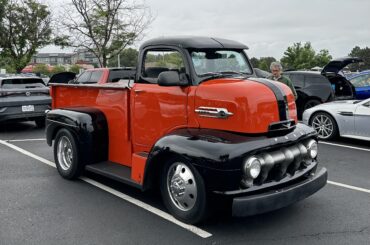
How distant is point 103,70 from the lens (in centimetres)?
1152

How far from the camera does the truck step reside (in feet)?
16.3

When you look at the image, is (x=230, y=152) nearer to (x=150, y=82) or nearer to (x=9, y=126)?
(x=150, y=82)

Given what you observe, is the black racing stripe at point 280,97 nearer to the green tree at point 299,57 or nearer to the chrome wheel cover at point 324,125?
the chrome wheel cover at point 324,125

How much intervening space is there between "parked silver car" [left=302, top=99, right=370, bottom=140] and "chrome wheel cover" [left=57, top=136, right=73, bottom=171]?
19.2 feet

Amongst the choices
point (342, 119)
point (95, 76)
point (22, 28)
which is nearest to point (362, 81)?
point (342, 119)

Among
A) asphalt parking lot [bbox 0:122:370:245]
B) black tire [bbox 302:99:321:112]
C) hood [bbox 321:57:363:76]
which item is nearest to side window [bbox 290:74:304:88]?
black tire [bbox 302:99:321:112]

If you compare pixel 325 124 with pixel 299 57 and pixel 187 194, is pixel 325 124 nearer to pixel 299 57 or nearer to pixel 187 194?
pixel 187 194

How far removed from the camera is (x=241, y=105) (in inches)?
165

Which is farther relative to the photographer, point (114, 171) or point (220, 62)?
point (114, 171)

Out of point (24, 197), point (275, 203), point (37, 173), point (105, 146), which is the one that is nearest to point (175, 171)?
point (275, 203)

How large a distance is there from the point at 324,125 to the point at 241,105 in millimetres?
5778

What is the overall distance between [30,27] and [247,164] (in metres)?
29.3

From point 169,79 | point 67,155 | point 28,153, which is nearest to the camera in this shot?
point 169,79

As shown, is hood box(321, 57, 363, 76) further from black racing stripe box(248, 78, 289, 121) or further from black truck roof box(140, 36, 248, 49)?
black racing stripe box(248, 78, 289, 121)
